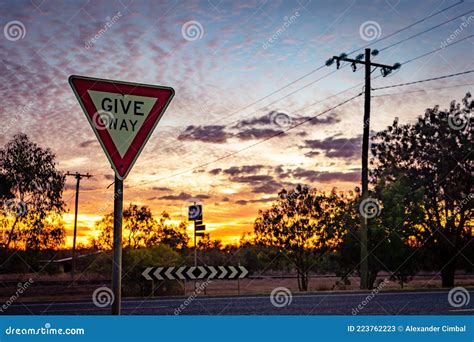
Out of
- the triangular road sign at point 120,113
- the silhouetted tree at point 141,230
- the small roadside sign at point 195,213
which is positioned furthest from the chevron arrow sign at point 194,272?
the silhouetted tree at point 141,230

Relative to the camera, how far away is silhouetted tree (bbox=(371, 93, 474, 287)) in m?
33.6

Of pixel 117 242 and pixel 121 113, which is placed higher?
pixel 121 113

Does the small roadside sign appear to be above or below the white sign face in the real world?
below

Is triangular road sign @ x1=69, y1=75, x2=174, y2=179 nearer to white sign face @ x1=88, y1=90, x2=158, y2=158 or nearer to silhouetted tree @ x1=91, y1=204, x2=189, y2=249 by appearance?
white sign face @ x1=88, y1=90, x2=158, y2=158

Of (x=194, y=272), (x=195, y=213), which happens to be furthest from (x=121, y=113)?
(x=195, y=213)

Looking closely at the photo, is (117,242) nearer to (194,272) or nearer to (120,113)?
(120,113)

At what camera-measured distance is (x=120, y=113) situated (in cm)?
461

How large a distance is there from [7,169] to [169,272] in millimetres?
29128

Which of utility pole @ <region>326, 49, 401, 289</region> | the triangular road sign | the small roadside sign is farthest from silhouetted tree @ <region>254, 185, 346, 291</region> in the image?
the triangular road sign

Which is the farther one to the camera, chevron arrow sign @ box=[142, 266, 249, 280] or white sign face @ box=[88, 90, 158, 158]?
chevron arrow sign @ box=[142, 266, 249, 280]

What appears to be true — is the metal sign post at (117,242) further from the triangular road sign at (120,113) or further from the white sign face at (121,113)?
the white sign face at (121,113)

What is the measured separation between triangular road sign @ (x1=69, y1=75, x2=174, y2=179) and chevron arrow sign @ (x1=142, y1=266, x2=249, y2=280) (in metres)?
8.44

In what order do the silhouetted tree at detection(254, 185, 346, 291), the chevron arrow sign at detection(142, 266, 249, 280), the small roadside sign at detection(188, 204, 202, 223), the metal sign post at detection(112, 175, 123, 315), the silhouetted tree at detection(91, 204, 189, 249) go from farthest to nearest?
the silhouetted tree at detection(91, 204, 189, 249)
the silhouetted tree at detection(254, 185, 346, 291)
the small roadside sign at detection(188, 204, 202, 223)
the chevron arrow sign at detection(142, 266, 249, 280)
the metal sign post at detection(112, 175, 123, 315)
